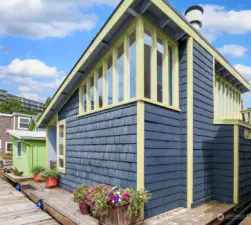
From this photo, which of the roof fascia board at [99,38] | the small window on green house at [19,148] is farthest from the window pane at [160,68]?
the small window on green house at [19,148]

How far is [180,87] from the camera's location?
4.63 m

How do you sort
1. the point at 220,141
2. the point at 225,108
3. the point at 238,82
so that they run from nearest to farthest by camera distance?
1. the point at 220,141
2. the point at 225,108
3. the point at 238,82

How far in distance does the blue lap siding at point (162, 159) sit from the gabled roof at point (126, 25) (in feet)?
5.59

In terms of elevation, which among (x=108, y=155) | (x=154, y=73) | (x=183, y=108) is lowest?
(x=108, y=155)

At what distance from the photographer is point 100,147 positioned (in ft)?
16.2

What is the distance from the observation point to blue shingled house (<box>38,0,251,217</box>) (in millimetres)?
3857

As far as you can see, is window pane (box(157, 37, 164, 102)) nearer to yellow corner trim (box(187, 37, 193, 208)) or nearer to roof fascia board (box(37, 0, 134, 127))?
yellow corner trim (box(187, 37, 193, 208))

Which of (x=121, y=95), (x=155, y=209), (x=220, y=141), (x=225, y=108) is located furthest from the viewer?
(x=225, y=108)

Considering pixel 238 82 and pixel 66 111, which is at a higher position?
pixel 238 82

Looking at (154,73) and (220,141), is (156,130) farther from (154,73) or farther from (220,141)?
(220,141)

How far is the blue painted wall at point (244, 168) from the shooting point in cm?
499

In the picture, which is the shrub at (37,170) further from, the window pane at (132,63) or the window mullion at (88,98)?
the window pane at (132,63)

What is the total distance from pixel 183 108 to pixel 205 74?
4.22 ft

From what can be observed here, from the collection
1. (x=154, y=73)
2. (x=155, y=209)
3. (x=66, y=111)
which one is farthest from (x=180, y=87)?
(x=66, y=111)
